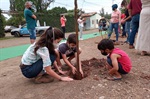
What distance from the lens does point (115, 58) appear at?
2.49 meters

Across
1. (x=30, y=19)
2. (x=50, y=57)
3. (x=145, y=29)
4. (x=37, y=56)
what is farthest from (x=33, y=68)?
(x=30, y=19)

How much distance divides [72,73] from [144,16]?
209 cm

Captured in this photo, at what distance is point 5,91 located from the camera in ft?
8.43

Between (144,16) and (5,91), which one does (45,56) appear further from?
(144,16)

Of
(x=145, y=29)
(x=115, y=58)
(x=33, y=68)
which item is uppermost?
(x=145, y=29)

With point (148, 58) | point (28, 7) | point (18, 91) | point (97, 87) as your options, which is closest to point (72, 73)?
point (97, 87)

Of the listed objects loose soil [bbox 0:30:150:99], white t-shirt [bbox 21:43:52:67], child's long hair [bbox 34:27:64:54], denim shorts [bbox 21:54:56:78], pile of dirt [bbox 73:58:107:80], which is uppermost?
child's long hair [bbox 34:27:64:54]

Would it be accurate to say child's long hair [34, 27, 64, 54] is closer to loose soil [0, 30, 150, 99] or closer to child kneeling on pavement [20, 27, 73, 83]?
child kneeling on pavement [20, 27, 73, 83]

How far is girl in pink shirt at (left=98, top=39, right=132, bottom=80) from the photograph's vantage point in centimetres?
250

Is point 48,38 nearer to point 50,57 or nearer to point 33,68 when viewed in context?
point 50,57

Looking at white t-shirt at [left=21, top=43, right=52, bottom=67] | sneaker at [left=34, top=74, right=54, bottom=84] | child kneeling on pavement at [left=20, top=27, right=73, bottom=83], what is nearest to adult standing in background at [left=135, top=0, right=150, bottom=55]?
child kneeling on pavement at [left=20, top=27, right=73, bottom=83]

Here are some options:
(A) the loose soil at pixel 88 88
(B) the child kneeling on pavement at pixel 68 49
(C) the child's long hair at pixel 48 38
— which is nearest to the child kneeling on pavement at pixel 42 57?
(C) the child's long hair at pixel 48 38

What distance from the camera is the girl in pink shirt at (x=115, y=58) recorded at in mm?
2498

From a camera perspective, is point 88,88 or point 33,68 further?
point 33,68
